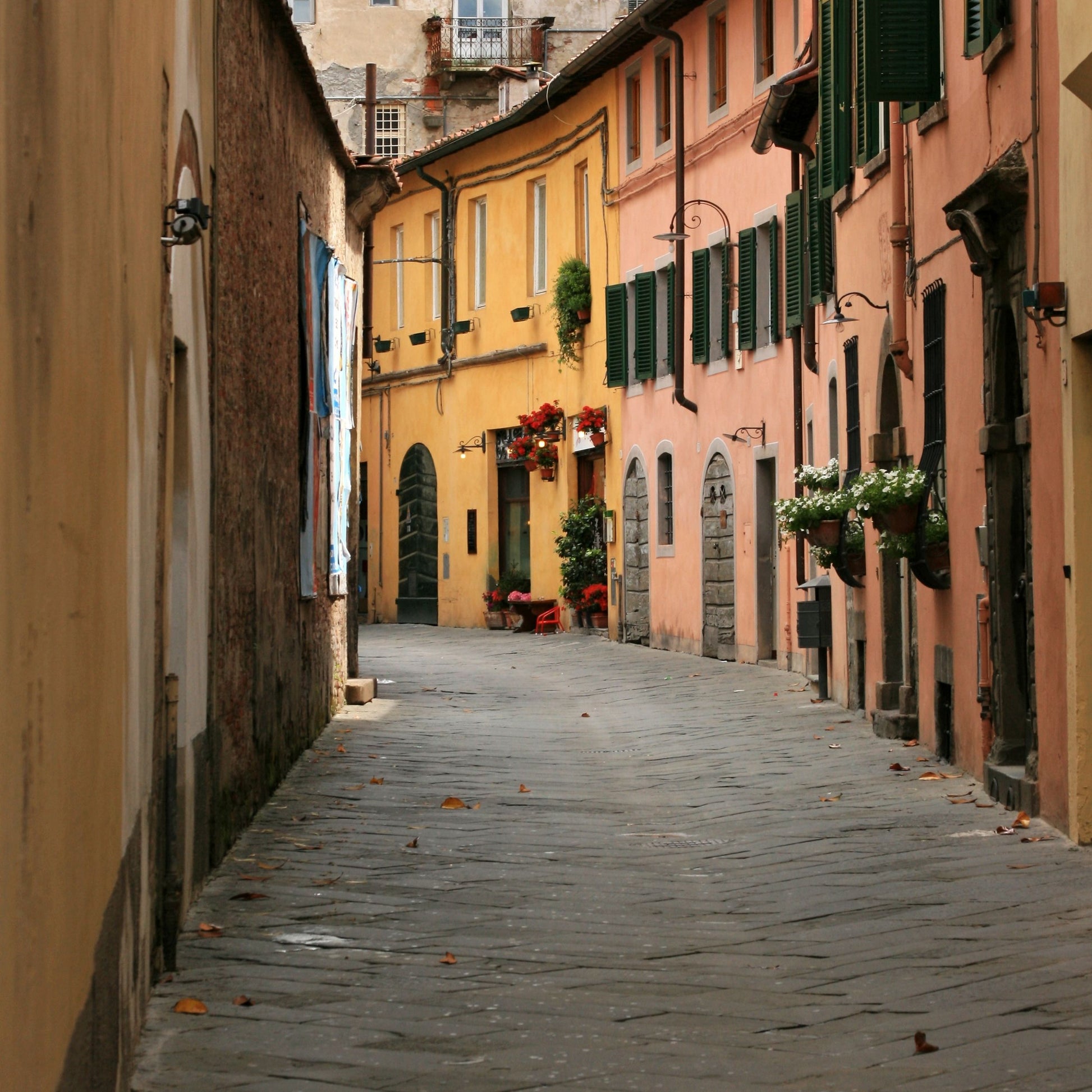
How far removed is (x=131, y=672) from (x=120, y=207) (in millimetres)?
1106

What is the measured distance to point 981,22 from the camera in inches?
398

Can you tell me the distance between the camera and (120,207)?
4.20m

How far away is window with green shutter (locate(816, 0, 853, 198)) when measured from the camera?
14430mm

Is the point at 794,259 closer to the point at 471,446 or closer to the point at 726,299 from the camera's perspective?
the point at 726,299

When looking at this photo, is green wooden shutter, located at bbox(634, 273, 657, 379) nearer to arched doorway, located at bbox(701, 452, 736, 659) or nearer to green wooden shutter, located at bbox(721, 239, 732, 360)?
green wooden shutter, located at bbox(721, 239, 732, 360)

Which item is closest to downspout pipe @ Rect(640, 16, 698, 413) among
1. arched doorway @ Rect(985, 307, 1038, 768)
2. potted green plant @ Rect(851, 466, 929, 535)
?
potted green plant @ Rect(851, 466, 929, 535)

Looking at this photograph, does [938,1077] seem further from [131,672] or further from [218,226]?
[218,226]

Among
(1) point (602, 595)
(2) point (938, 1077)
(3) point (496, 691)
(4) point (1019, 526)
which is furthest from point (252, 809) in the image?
(1) point (602, 595)

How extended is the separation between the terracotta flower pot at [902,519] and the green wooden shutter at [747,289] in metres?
10.1

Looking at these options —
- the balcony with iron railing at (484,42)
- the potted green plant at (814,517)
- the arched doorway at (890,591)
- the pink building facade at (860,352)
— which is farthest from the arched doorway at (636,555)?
the balcony with iron railing at (484,42)

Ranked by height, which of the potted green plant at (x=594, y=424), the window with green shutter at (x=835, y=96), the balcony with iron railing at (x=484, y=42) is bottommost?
the potted green plant at (x=594, y=424)

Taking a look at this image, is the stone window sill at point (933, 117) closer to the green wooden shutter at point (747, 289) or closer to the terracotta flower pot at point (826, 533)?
the terracotta flower pot at point (826, 533)

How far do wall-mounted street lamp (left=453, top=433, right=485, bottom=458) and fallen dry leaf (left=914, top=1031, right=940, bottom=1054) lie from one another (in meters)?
26.8

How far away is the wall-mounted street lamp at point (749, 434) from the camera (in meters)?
21.5
